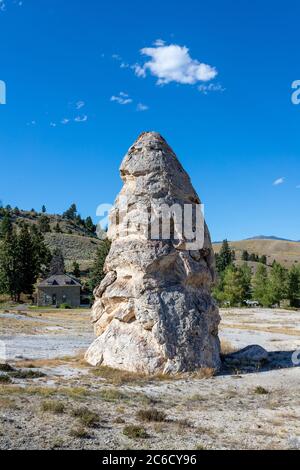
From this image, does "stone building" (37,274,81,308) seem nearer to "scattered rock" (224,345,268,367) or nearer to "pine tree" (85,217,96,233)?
"scattered rock" (224,345,268,367)

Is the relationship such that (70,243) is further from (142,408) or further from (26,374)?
(142,408)

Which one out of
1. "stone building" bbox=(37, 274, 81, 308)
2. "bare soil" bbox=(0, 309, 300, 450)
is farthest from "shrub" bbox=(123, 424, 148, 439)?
"stone building" bbox=(37, 274, 81, 308)

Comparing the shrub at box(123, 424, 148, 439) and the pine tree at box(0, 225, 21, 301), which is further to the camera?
the pine tree at box(0, 225, 21, 301)

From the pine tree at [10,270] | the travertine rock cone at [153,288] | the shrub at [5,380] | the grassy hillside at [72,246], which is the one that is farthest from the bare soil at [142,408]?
the grassy hillside at [72,246]

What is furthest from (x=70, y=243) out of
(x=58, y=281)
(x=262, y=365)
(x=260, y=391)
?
(x=260, y=391)

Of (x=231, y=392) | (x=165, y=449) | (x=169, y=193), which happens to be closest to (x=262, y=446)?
(x=165, y=449)

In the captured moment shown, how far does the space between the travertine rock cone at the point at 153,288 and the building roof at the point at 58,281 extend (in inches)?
2444

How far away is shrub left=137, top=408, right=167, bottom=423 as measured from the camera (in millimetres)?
12695

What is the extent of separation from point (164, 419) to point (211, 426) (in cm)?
129

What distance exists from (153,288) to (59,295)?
215 ft

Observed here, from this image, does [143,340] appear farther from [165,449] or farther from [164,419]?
[165,449]

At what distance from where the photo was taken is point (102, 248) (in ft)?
292

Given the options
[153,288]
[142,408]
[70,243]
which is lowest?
[142,408]

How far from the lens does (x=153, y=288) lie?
2111cm
